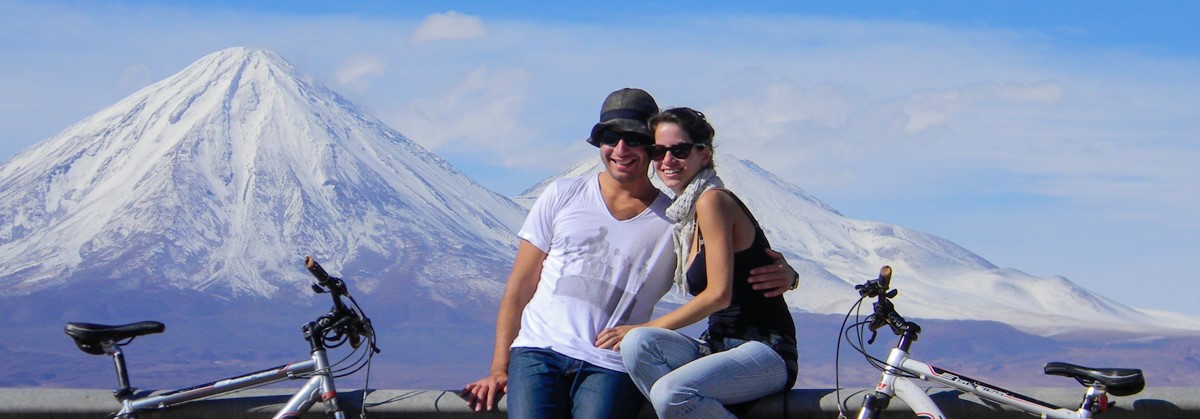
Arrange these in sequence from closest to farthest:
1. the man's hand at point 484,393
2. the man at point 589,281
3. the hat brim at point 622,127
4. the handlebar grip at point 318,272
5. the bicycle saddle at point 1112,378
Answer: the bicycle saddle at point 1112,378
the handlebar grip at point 318,272
the man at point 589,281
the man's hand at point 484,393
the hat brim at point 622,127

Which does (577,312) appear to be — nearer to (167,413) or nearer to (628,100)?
(628,100)

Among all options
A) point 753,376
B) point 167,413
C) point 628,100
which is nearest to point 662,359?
point 753,376

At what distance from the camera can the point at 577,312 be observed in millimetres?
4305

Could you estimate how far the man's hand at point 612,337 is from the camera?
420 centimetres

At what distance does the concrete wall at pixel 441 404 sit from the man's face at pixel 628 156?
30.6 inches

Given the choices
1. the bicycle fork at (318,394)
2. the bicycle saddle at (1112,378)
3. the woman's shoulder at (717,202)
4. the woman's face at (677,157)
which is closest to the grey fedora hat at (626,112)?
the woman's face at (677,157)

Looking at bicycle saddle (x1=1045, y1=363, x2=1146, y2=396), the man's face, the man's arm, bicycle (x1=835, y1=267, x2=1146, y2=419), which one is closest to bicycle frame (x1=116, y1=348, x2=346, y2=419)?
the man's arm

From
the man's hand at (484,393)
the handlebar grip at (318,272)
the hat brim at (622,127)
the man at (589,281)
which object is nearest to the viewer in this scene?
the handlebar grip at (318,272)

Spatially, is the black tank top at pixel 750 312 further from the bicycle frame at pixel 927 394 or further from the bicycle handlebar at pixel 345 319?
the bicycle handlebar at pixel 345 319

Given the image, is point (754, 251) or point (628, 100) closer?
point (754, 251)

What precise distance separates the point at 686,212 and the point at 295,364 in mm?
1247

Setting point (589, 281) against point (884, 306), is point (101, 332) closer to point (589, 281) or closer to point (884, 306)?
point (589, 281)

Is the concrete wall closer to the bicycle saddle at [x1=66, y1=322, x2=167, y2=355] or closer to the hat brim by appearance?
the bicycle saddle at [x1=66, y1=322, x2=167, y2=355]

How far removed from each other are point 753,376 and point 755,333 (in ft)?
0.51
